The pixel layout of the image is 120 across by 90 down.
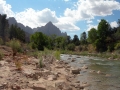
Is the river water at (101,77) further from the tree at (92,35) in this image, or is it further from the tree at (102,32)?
the tree at (92,35)

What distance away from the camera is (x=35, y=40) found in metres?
61.2

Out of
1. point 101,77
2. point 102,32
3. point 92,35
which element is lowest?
point 101,77

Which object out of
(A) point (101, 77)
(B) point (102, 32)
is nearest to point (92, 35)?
(B) point (102, 32)

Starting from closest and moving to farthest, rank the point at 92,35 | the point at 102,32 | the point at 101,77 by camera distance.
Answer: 1. the point at 101,77
2. the point at 102,32
3. the point at 92,35

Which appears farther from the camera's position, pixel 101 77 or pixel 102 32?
pixel 102 32

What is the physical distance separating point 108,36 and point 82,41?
21.3 metres

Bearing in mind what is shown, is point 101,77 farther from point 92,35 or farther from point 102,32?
point 92,35

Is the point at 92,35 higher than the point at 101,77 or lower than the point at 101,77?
higher

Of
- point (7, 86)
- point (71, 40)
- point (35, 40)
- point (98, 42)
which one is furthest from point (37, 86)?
point (71, 40)

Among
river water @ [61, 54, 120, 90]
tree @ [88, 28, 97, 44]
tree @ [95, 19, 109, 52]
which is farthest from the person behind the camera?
tree @ [88, 28, 97, 44]

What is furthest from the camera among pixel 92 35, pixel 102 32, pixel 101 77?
pixel 92 35

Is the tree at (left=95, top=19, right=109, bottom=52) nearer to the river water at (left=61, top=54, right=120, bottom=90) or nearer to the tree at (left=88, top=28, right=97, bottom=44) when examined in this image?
the tree at (left=88, top=28, right=97, bottom=44)

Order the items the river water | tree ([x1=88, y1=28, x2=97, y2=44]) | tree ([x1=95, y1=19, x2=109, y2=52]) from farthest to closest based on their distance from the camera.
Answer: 1. tree ([x1=88, y1=28, x2=97, y2=44])
2. tree ([x1=95, y1=19, x2=109, y2=52])
3. the river water

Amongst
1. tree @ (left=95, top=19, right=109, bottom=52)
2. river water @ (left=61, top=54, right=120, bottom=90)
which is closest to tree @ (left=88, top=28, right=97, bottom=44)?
tree @ (left=95, top=19, right=109, bottom=52)
